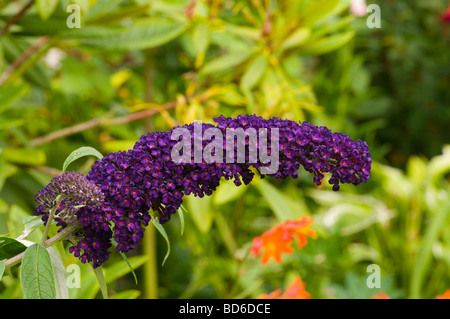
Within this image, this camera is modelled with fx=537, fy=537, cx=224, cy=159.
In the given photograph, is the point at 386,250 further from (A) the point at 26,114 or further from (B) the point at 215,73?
(A) the point at 26,114

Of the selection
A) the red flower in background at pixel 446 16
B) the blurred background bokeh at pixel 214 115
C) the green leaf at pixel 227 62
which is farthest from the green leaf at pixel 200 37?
the red flower in background at pixel 446 16

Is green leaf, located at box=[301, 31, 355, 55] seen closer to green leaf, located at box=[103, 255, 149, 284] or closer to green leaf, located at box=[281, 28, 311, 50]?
green leaf, located at box=[281, 28, 311, 50]


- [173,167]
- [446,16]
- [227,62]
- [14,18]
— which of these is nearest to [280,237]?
[173,167]

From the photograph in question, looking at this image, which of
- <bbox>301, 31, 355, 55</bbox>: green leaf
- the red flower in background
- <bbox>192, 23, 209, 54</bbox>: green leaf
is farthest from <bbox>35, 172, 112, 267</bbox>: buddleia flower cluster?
the red flower in background

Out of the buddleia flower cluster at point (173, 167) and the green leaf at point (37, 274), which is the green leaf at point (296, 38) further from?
the green leaf at point (37, 274)
